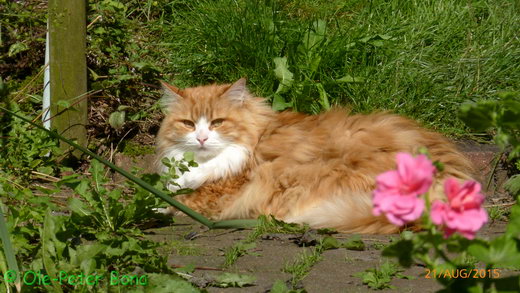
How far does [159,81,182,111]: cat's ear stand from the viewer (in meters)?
4.18

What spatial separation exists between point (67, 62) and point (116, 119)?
1.69 feet

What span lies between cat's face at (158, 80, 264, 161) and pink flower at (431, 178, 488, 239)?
116 inches

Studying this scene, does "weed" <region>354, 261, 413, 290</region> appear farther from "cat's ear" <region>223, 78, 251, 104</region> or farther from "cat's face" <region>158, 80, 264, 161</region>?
"cat's ear" <region>223, 78, 251, 104</region>

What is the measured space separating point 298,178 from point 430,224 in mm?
2623

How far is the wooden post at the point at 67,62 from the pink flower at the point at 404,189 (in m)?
3.49

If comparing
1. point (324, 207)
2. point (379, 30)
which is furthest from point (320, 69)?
point (324, 207)

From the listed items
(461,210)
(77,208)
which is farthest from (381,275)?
(461,210)

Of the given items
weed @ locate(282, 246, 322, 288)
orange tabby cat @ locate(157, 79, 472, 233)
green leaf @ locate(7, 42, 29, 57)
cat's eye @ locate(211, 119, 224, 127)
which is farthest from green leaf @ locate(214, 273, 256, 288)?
green leaf @ locate(7, 42, 29, 57)

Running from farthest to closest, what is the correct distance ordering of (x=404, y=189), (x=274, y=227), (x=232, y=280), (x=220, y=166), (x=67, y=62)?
1. (x=67, y=62)
2. (x=220, y=166)
3. (x=274, y=227)
4. (x=232, y=280)
5. (x=404, y=189)

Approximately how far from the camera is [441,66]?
190 inches

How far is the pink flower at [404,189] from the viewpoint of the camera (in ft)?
3.67

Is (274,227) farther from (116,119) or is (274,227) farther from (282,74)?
(116,119)

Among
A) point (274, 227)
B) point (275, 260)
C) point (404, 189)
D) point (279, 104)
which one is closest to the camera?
point (404, 189)

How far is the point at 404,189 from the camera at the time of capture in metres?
1.14
